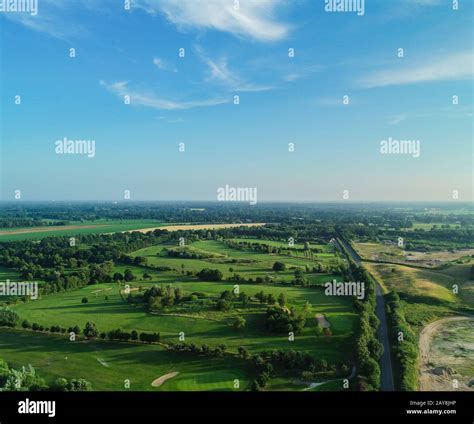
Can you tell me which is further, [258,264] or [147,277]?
[258,264]

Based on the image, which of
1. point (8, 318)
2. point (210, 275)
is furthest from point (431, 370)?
point (8, 318)

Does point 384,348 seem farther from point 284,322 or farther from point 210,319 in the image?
point 210,319

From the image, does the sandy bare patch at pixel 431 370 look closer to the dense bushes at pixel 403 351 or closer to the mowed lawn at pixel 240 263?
the dense bushes at pixel 403 351

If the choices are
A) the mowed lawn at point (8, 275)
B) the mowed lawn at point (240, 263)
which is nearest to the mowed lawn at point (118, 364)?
the mowed lawn at point (8, 275)

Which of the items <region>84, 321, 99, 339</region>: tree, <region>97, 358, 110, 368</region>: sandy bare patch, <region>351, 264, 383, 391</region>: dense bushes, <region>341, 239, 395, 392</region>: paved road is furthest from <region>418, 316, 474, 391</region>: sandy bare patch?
<region>84, 321, 99, 339</region>: tree
